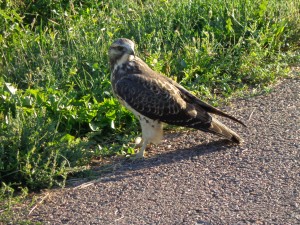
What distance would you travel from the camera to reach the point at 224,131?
6402mm

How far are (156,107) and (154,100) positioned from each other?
0.07m

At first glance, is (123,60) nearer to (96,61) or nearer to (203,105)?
(203,105)

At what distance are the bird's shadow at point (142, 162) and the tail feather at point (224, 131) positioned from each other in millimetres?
94

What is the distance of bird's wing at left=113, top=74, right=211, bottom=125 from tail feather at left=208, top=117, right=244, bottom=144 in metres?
0.09

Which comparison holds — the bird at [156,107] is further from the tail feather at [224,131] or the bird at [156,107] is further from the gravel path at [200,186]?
the gravel path at [200,186]

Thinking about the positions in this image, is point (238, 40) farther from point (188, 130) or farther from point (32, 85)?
point (32, 85)

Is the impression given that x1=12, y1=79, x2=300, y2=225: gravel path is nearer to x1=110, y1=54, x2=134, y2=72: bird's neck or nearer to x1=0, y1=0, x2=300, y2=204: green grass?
x1=0, y1=0, x2=300, y2=204: green grass

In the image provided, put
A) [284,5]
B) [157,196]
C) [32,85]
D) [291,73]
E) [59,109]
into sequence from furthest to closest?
[284,5] < [291,73] < [32,85] < [59,109] < [157,196]

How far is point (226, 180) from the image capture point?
5672 millimetres

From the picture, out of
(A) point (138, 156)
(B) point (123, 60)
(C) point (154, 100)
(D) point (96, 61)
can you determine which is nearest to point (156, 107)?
(C) point (154, 100)

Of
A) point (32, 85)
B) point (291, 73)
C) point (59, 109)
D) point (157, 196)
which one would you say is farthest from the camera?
point (291, 73)

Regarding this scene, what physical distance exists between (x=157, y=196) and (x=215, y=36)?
3384 mm

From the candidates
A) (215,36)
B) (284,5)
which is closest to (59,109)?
(215,36)

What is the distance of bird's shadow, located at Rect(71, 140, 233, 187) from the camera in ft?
19.3
